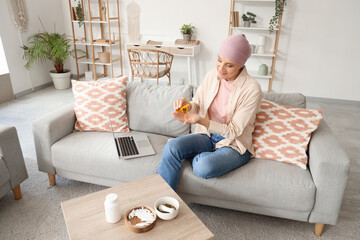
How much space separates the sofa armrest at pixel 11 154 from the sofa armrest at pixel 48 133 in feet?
0.40

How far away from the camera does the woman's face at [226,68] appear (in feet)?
4.93

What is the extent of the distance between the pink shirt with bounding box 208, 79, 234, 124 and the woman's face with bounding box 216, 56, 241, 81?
0.26ft

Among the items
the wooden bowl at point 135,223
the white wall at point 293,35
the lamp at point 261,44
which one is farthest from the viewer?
the lamp at point 261,44

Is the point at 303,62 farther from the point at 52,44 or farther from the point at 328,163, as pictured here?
the point at 52,44

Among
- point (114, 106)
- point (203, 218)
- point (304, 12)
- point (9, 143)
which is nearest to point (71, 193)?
point (9, 143)

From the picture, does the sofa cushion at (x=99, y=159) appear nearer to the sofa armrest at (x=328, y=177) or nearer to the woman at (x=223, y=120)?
the woman at (x=223, y=120)

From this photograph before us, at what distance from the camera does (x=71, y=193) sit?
191 centimetres

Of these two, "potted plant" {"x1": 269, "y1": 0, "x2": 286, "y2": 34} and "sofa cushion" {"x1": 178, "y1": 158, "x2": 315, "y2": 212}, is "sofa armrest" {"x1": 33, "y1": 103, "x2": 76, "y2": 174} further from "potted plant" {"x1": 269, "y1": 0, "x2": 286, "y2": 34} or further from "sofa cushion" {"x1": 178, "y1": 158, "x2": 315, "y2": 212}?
"potted plant" {"x1": 269, "y1": 0, "x2": 286, "y2": 34}

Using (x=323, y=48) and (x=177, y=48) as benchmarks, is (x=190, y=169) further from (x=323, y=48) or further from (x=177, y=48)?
(x=323, y=48)

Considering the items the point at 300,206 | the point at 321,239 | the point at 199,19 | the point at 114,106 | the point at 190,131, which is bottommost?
the point at 321,239

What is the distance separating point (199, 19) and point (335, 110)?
2368 mm

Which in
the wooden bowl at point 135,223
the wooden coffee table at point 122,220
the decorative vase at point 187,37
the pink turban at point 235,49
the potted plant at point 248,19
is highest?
the potted plant at point 248,19

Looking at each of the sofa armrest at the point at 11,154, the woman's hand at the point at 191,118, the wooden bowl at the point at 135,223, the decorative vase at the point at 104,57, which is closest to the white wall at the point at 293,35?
the decorative vase at the point at 104,57

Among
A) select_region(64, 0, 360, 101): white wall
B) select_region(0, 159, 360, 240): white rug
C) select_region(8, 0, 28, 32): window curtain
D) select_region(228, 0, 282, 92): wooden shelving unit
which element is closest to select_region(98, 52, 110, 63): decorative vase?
select_region(64, 0, 360, 101): white wall
